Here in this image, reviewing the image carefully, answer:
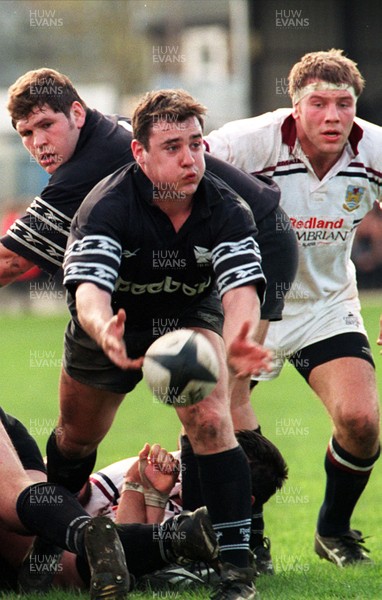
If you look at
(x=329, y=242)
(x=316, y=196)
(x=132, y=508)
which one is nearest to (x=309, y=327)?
(x=329, y=242)

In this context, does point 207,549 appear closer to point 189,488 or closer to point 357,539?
point 189,488

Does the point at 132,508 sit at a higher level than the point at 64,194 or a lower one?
lower

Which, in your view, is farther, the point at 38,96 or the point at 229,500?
the point at 38,96

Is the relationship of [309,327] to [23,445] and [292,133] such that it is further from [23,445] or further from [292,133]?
[23,445]

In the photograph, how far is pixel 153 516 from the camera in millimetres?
5133

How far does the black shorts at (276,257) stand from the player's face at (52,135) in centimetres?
112

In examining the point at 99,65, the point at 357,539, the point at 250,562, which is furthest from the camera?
the point at 99,65

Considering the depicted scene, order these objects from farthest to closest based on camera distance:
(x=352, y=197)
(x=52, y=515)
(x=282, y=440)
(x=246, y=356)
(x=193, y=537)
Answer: (x=282, y=440)
(x=352, y=197)
(x=52, y=515)
(x=193, y=537)
(x=246, y=356)

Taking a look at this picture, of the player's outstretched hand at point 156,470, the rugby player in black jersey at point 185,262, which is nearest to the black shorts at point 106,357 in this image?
the rugby player in black jersey at point 185,262

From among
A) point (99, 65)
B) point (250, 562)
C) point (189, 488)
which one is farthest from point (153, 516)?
point (99, 65)

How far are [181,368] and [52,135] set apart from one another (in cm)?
209

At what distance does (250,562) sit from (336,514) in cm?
144

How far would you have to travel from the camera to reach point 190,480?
5.16 metres

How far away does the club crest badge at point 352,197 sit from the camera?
6.39 metres
